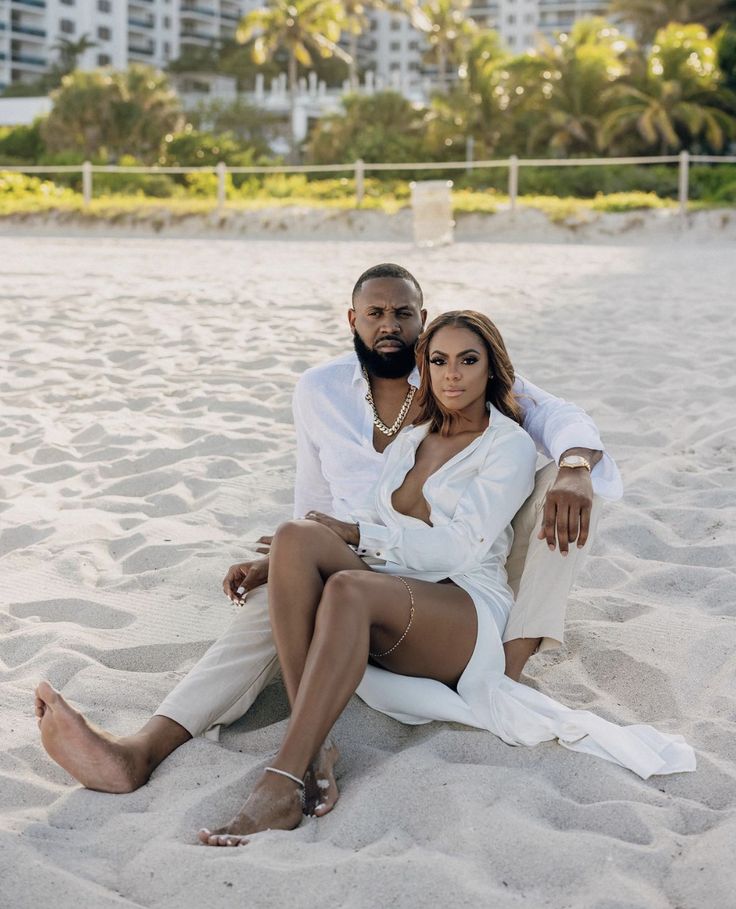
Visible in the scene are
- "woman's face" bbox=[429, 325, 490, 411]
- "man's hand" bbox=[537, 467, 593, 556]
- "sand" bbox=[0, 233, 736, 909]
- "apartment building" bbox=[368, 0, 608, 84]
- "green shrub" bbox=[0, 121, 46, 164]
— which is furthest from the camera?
"apartment building" bbox=[368, 0, 608, 84]

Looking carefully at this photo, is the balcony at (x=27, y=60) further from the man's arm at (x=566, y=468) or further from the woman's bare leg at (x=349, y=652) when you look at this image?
the woman's bare leg at (x=349, y=652)

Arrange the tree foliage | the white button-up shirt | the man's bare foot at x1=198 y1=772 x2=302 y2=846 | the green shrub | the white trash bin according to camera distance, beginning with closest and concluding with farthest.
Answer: the man's bare foot at x1=198 y1=772 x2=302 y2=846
the white button-up shirt
the white trash bin
the tree foliage
the green shrub

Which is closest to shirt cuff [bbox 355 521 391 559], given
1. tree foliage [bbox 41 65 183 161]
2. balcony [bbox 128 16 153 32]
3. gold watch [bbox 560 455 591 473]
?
gold watch [bbox 560 455 591 473]

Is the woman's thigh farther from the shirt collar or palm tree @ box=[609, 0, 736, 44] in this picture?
palm tree @ box=[609, 0, 736, 44]

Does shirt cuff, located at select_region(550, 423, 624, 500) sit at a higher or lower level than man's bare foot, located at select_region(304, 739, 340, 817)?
higher

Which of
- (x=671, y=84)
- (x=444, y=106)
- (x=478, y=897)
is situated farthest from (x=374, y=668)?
(x=444, y=106)

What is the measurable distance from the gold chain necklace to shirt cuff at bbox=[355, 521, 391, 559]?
45 cm

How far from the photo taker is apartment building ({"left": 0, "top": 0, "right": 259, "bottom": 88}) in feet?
223

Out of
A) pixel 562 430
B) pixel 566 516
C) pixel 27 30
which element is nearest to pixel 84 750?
pixel 566 516

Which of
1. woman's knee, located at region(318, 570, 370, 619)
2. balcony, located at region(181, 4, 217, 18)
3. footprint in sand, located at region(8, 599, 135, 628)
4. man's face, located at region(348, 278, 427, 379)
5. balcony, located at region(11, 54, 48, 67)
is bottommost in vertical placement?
footprint in sand, located at region(8, 599, 135, 628)

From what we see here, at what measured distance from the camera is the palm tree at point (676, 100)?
27.4m

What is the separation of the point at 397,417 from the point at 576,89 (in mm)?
28328

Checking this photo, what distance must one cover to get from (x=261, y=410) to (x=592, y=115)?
1028 inches

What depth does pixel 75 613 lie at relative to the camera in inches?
143
